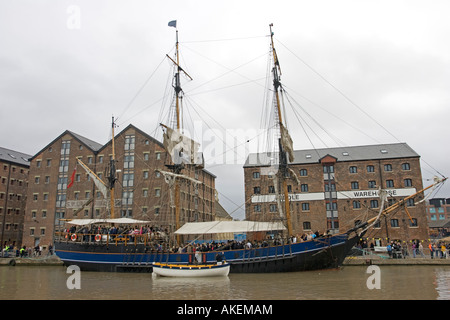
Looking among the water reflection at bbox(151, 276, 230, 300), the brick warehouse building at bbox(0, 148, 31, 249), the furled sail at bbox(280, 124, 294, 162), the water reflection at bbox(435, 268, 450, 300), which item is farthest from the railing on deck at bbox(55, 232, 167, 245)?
the brick warehouse building at bbox(0, 148, 31, 249)

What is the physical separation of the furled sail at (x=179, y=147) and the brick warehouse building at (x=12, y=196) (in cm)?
4178

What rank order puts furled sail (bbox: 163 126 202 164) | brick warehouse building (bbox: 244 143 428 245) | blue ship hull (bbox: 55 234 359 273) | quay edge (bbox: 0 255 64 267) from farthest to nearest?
brick warehouse building (bbox: 244 143 428 245) < quay edge (bbox: 0 255 64 267) < furled sail (bbox: 163 126 202 164) < blue ship hull (bbox: 55 234 359 273)

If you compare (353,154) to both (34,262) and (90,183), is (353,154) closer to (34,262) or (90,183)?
(90,183)

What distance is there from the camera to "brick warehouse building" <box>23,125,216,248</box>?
50938 mm

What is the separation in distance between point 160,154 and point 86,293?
110 feet

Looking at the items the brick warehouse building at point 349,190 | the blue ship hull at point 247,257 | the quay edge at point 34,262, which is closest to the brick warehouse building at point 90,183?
the quay edge at point 34,262

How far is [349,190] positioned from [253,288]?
3263 cm

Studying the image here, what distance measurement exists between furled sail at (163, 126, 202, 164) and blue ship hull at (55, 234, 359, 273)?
11349 mm

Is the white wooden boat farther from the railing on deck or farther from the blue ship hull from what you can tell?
the railing on deck

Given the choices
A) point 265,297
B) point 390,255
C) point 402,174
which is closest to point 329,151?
Result: point 402,174
